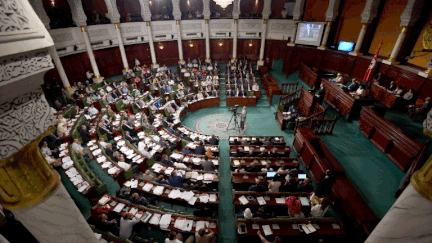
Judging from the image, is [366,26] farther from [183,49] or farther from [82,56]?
[82,56]

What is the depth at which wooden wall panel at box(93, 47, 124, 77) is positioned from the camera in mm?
16703

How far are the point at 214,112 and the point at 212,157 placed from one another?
18.2ft

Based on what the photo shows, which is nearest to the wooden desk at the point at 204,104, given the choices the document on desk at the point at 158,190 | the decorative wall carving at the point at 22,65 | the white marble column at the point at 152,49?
the document on desk at the point at 158,190

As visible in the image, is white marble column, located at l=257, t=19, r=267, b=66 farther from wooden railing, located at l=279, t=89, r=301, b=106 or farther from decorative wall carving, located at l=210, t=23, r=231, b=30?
wooden railing, located at l=279, t=89, r=301, b=106

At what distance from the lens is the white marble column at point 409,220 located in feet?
6.40

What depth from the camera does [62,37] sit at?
13.7 m

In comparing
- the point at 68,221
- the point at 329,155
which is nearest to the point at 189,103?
the point at 329,155

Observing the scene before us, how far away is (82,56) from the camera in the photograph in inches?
606

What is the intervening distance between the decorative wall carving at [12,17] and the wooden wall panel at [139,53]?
18.9 m

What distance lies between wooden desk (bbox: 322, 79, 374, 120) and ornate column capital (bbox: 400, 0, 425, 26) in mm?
4262

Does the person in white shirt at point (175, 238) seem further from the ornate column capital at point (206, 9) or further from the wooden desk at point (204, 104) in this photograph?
the ornate column capital at point (206, 9)

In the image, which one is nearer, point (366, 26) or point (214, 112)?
point (366, 26)

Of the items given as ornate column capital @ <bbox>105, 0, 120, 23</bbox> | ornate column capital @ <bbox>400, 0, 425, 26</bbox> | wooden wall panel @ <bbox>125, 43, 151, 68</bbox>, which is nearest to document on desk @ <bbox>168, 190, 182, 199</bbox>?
ornate column capital @ <bbox>400, 0, 425, 26</bbox>

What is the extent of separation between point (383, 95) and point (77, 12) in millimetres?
18789
